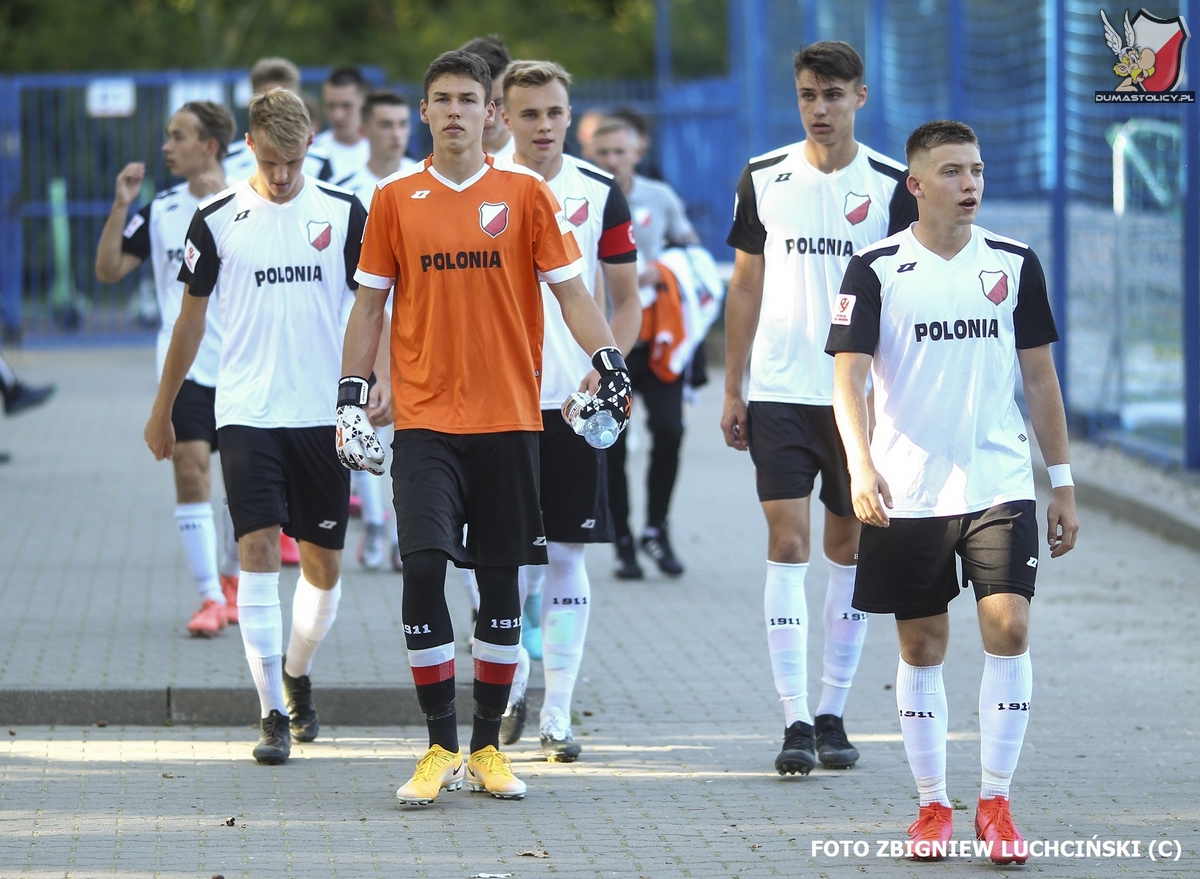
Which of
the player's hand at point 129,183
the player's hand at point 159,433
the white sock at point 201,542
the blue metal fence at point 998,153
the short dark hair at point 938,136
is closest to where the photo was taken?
the short dark hair at point 938,136

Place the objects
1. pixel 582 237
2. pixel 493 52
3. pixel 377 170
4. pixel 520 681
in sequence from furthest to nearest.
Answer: pixel 377 170 < pixel 493 52 < pixel 520 681 < pixel 582 237

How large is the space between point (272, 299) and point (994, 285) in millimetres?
2492

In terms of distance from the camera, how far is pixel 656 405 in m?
9.76

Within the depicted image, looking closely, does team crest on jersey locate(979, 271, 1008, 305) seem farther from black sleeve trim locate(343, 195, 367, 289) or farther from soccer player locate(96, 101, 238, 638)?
soccer player locate(96, 101, 238, 638)

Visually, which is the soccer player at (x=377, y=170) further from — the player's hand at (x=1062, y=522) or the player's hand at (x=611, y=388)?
the player's hand at (x=1062, y=522)

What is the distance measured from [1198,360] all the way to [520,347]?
7294mm

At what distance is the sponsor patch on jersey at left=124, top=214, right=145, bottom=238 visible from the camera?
7.85m

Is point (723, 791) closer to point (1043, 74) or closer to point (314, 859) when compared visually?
point (314, 859)

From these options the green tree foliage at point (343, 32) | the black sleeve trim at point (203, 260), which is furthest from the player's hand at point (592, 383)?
the green tree foliage at point (343, 32)

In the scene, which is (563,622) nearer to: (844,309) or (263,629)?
(263,629)

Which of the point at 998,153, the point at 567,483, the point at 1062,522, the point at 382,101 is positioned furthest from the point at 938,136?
the point at 998,153

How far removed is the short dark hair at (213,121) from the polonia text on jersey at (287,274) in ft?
5.84

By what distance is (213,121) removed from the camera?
7.73 meters

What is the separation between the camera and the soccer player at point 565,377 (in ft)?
20.0
